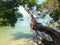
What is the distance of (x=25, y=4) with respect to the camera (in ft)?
16.8

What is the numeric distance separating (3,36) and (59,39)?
8.61 metres

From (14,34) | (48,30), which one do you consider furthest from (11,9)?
(14,34)

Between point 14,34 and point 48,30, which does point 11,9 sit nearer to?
point 48,30

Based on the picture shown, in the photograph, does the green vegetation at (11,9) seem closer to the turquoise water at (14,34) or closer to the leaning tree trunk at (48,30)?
the leaning tree trunk at (48,30)

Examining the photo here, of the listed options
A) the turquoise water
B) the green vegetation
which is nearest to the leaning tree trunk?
the green vegetation

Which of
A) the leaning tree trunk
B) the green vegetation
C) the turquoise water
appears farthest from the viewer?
the turquoise water

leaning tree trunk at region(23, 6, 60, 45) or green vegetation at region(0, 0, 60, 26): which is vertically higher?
green vegetation at region(0, 0, 60, 26)

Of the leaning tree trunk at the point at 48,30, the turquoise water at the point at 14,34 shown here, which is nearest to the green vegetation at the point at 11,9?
the leaning tree trunk at the point at 48,30

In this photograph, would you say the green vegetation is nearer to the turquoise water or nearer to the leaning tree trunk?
the leaning tree trunk

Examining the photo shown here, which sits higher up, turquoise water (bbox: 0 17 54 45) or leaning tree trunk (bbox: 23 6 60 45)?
leaning tree trunk (bbox: 23 6 60 45)

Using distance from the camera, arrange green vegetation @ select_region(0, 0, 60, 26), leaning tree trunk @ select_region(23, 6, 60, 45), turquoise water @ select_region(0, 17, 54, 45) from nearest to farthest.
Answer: green vegetation @ select_region(0, 0, 60, 26) < leaning tree trunk @ select_region(23, 6, 60, 45) < turquoise water @ select_region(0, 17, 54, 45)

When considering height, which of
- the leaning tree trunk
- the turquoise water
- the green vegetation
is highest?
the green vegetation

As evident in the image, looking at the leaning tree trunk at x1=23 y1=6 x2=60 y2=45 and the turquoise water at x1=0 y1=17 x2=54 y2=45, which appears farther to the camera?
the turquoise water at x1=0 y1=17 x2=54 y2=45

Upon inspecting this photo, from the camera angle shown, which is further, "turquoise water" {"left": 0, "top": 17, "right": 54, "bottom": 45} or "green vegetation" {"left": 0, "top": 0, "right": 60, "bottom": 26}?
"turquoise water" {"left": 0, "top": 17, "right": 54, "bottom": 45}
